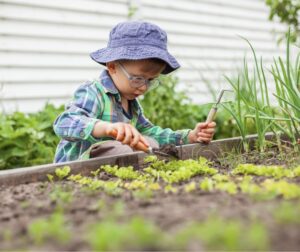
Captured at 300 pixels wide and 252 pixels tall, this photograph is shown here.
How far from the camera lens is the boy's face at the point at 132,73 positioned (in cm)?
269

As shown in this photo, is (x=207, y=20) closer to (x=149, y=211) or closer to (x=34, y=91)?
(x=34, y=91)

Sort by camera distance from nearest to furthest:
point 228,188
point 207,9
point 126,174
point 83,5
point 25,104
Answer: point 228,188
point 126,174
point 25,104
point 83,5
point 207,9

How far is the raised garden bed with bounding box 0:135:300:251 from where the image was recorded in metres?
0.97

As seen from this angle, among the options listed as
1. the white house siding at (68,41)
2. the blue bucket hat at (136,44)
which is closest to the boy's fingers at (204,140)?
the blue bucket hat at (136,44)

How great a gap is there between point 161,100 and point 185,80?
225 cm

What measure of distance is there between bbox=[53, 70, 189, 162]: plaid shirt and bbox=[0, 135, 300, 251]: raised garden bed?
0.24 metres

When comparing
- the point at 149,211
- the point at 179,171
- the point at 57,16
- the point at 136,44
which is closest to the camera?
the point at 149,211

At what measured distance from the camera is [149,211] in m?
1.29

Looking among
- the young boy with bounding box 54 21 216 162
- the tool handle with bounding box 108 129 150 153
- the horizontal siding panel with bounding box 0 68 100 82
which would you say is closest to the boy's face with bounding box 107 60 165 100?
the young boy with bounding box 54 21 216 162

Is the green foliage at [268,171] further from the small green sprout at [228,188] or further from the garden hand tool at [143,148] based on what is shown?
the garden hand tool at [143,148]

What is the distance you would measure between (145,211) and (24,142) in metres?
2.49

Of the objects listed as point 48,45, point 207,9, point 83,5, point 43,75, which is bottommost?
point 43,75

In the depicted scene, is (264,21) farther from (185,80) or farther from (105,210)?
(105,210)

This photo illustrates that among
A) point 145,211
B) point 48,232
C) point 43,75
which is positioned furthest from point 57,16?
point 48,232
